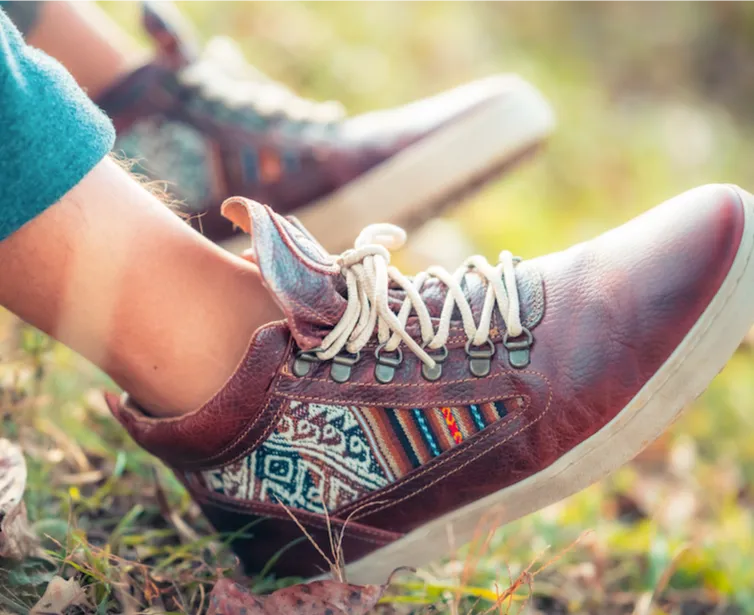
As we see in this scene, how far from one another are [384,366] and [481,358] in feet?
0.44

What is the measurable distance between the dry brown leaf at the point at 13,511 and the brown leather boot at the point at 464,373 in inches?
6.0

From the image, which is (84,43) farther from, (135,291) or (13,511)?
(13,511)

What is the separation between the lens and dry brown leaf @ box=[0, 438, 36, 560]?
3.20 feet

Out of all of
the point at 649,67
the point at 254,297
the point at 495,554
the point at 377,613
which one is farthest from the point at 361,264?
the point at 649,67

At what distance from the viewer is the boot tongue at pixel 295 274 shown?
975 mm

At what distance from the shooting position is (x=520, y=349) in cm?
106

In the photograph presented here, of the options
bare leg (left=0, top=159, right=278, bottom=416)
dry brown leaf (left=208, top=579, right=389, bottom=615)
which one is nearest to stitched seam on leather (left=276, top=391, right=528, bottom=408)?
bare leg (left=0, top=159, right=278, bottom=416)

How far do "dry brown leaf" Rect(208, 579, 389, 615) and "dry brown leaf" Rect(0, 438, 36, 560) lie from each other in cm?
27

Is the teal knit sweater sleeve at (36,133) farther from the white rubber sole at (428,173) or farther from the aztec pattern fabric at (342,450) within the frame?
the white rubber sole at (428,173)

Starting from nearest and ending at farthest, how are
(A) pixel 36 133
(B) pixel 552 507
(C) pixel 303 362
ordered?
1. (A) pixel 36 133
2. (C) pixel 303 362
3. (B) pixel 552 507

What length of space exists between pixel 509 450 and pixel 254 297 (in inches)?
16.3

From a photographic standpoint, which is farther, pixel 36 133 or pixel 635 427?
pixel 635 427

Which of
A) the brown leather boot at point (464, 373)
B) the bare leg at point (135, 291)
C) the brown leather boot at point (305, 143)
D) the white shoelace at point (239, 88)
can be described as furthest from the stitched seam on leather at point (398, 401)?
the white shoelace at point (239, 88)

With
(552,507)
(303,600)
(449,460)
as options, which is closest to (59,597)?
(303,600)
